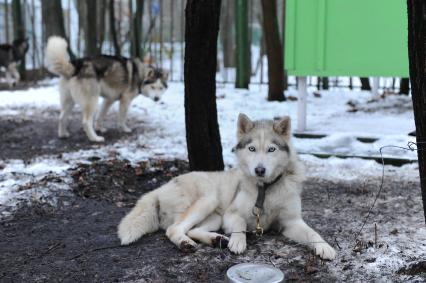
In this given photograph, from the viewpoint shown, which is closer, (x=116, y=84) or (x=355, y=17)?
(x=355, y=17)

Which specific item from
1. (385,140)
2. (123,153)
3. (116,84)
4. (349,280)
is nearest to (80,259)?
(349,280)

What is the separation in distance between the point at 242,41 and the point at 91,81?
4.64 metres

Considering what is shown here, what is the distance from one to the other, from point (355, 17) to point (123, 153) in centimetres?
341

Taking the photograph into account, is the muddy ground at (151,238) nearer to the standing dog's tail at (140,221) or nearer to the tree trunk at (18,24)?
the standing dog's tail at (140,221)

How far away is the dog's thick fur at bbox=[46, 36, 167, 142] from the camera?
720 centimetres

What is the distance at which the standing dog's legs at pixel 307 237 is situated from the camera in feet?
10.7

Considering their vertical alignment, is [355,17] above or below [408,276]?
above

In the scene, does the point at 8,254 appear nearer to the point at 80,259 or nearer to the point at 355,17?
the point at 80,259

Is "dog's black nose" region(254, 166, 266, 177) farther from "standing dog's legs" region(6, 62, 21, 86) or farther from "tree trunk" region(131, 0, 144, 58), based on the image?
"standing dog's legs" region(6, 62, 21, 86)

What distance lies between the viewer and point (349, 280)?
2.97 metres

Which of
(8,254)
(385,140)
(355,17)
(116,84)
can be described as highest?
(355,17)

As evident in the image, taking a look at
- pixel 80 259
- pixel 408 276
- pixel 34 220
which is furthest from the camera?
pixel 34 220

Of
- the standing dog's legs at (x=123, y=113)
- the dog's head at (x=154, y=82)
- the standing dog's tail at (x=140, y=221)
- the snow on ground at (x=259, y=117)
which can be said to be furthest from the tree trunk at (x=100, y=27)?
the standing dog's tail at (x=140, y=221)

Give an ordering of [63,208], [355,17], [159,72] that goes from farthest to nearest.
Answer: [159,72] < [355,17] < [63,208]
